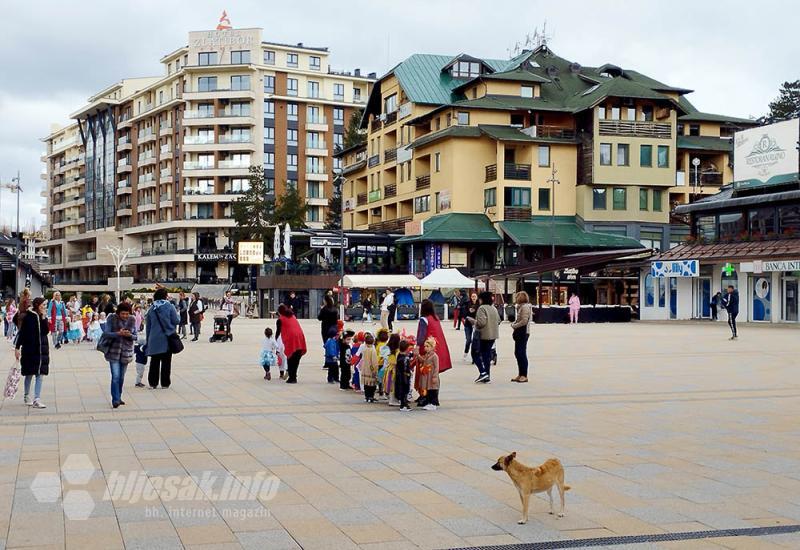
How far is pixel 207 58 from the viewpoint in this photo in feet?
310

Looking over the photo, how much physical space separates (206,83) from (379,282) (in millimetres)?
53271

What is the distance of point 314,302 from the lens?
202ft

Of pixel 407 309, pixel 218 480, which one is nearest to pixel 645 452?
pixel 218 480

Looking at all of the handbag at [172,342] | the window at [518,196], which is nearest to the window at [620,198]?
the window at [518,196]

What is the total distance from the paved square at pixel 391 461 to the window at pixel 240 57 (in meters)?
80.8

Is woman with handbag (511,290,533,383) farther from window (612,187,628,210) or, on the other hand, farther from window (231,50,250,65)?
window (231,50,250,65)

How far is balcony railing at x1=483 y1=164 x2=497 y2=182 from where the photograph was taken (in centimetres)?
6156

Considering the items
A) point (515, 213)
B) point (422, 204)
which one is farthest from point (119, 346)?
point (422, 204)

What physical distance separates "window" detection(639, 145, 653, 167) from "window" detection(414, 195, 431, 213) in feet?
50.0

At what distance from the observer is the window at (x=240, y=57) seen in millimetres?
93562

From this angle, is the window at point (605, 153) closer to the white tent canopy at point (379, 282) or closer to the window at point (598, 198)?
the window at point (598, 198)

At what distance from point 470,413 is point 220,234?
84259mm

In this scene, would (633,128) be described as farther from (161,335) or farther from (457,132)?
(161,335)

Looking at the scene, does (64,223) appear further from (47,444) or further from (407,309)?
(47,444)
